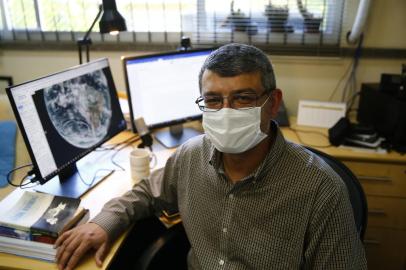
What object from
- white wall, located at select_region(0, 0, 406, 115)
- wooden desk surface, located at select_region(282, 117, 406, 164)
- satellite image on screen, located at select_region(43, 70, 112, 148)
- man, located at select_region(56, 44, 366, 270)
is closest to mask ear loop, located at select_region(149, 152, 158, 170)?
satellite image on screen, located at select_region(43, 70, 112, 148)

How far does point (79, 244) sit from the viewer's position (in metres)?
1.03

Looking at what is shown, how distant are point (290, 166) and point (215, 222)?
0.96 feet

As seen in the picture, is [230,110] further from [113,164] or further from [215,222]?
[113,164]

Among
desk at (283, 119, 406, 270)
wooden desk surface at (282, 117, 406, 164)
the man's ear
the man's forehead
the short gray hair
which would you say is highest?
the short gray hair

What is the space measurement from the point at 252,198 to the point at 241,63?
0.39 metres

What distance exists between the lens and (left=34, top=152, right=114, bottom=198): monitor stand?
1.34m

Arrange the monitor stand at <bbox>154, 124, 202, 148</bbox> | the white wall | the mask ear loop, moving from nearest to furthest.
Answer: the mask ear loop → the monitor stand at <bbox>154, 124, 202, 148</bbox> → the white wall

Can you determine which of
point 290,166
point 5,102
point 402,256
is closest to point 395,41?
point 402,256

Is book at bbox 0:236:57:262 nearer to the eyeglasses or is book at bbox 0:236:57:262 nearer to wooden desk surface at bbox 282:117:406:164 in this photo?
the eyeglasses

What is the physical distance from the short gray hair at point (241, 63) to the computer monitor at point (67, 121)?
0.61 metres

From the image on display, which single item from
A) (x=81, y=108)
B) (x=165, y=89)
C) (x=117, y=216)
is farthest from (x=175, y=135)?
(x=117, y=216)

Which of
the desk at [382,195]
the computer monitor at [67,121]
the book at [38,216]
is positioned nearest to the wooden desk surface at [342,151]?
the desk at [382,195]

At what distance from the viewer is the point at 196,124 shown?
2.03 meters

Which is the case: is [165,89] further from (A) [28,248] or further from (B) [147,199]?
(A) [28,248]
